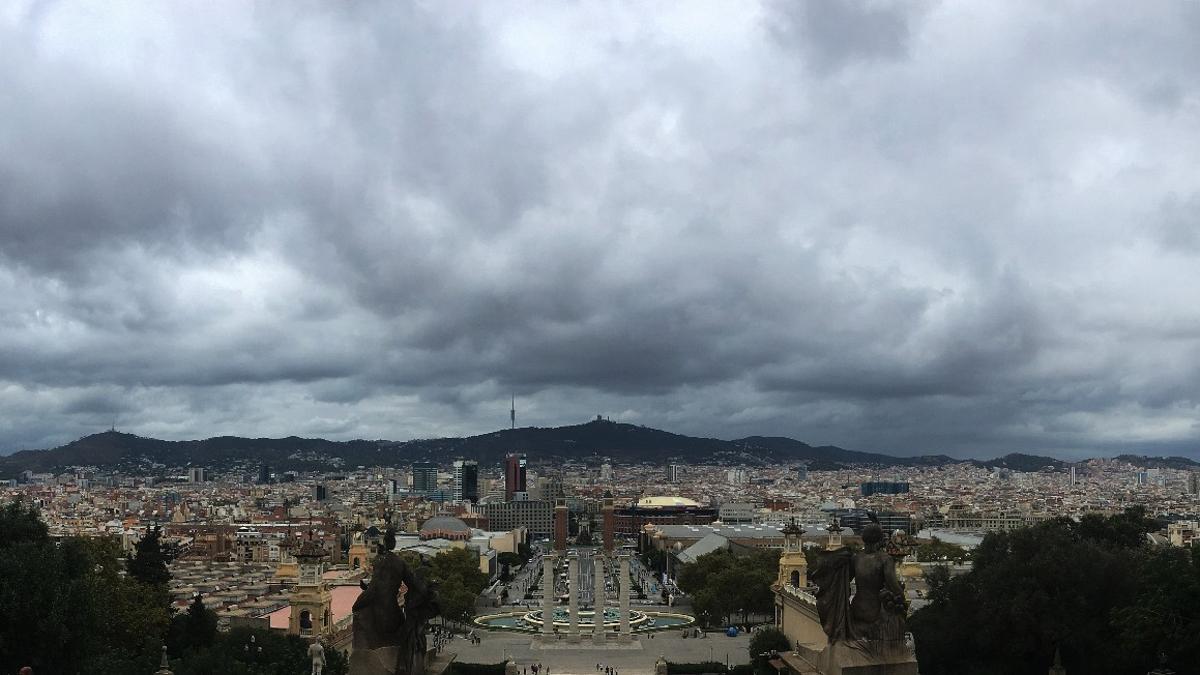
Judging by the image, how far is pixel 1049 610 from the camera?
28.3 metres

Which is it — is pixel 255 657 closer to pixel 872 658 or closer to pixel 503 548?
pixel 872 658

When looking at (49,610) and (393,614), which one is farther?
(49,610)

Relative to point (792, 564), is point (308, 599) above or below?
above

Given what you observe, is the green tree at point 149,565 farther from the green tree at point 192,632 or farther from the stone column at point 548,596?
the stone column at point 548,596

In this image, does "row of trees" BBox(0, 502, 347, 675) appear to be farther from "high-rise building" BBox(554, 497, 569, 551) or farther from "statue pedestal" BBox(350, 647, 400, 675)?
"high-rise building" BBox(554, 497, 569, 551)

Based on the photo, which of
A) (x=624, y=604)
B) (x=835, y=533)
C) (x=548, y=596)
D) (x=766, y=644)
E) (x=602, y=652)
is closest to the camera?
(x=766, y=644)

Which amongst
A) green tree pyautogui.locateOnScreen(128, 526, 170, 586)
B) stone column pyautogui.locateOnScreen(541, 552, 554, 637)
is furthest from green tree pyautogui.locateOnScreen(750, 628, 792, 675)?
green tree pyautogui.locateOnScreen(128, 526, 170, 586)

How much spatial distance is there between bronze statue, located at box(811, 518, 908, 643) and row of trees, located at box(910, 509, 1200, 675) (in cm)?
1774

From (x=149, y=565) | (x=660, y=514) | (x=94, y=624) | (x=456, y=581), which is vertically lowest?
(x=660, y=514)

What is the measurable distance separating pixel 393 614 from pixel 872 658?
3922 millimetres

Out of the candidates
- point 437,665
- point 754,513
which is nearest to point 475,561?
point 437,665

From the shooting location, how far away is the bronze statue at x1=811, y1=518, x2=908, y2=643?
887 cm

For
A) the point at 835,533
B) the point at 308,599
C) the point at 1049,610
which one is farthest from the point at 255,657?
the point at 835,533

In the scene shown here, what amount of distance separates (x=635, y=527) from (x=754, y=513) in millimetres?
17826
